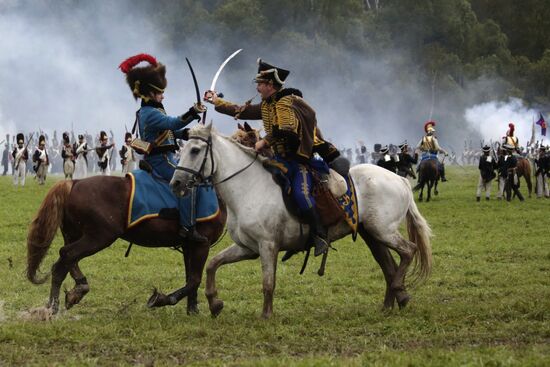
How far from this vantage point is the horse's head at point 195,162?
10617 millimetres

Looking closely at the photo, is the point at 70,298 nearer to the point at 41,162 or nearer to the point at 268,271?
the point at 268,271

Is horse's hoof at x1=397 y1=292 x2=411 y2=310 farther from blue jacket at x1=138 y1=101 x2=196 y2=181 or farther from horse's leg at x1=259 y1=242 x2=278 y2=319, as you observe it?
blue jacket at x1=138 y1=101 x2=196 y2=181

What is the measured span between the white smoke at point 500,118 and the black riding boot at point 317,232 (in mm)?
69819

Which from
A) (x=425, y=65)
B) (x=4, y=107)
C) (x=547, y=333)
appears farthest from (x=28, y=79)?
(x=547, y=333)

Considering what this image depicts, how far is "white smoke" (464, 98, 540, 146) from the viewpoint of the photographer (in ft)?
266

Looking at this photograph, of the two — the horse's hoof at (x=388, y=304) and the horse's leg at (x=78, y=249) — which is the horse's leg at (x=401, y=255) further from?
the horse's leg at (x=78, y=249)

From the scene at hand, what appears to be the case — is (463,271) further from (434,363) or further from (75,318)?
(434,363)

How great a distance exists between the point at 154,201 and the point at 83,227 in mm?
810

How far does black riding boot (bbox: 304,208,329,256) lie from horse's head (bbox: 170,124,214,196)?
1.14 m

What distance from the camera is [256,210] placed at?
10.9 metres

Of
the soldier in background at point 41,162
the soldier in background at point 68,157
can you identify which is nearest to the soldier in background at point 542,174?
the soldier in background at point 68,157

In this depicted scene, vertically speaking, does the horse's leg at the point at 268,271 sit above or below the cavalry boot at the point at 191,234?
below

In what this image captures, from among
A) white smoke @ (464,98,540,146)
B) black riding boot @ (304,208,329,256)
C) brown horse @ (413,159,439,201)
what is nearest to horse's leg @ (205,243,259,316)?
black riding boot @ (304,208,329,256)

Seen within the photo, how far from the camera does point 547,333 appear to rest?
9469 mm
